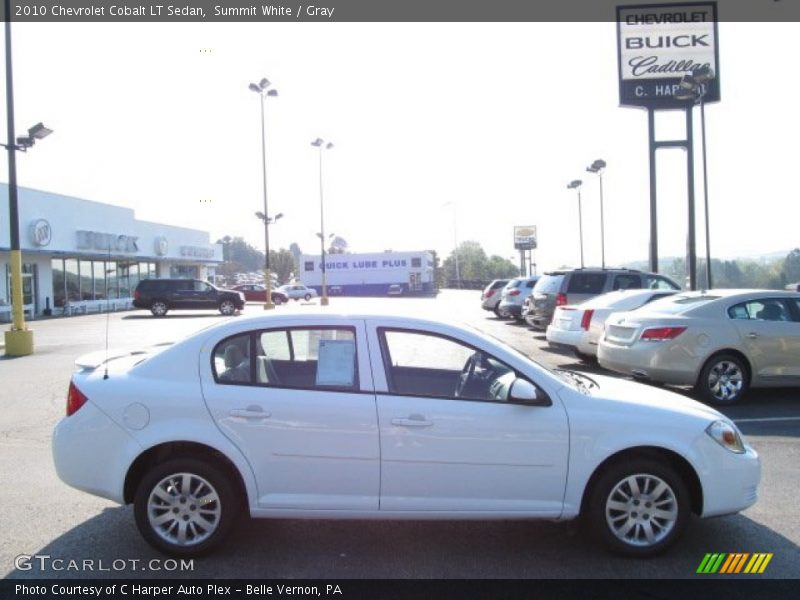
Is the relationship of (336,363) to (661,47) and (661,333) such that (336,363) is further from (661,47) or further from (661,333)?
(661,47)

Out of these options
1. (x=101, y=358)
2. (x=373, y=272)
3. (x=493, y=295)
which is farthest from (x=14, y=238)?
(x=373, y=272)

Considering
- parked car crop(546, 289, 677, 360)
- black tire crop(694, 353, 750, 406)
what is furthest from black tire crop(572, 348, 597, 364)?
black tire crop(694, 353, 750, 406)

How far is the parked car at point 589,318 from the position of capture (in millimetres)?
11838

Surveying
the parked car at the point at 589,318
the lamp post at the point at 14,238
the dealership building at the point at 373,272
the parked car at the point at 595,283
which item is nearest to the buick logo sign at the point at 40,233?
the lamp post at the point at 14,238

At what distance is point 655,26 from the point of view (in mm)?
25094

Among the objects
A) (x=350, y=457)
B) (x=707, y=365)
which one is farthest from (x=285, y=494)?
(x=707, y=365)

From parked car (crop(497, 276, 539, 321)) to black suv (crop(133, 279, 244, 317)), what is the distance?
1459 cm

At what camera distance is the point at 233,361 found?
175 inches

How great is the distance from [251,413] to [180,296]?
30.4m

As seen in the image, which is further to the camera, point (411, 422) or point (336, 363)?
point (336, 363)

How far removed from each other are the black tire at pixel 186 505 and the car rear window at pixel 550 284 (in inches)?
493

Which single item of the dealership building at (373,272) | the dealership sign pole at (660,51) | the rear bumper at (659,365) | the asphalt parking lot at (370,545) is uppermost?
the dealership sign pole at (660,51)

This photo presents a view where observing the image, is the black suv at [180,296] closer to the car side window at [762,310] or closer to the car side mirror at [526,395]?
the car side window at [762,310]
